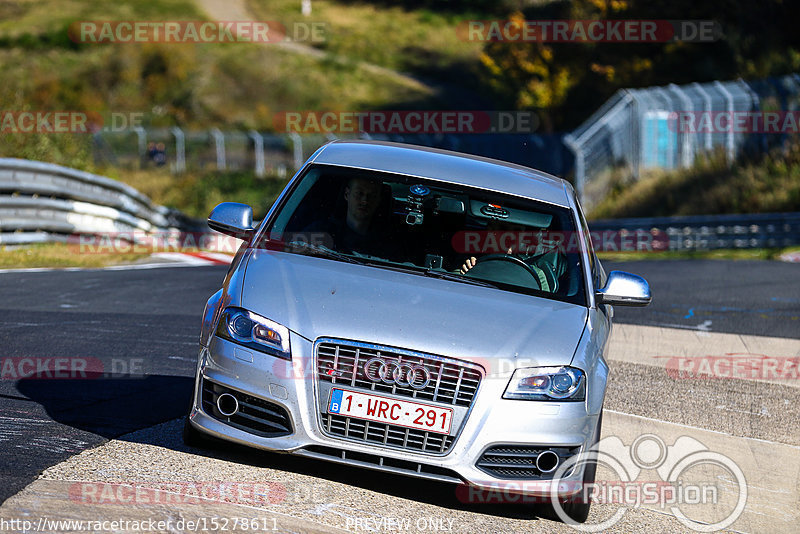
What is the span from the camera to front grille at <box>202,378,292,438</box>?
5.23 m

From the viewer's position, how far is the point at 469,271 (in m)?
6.21

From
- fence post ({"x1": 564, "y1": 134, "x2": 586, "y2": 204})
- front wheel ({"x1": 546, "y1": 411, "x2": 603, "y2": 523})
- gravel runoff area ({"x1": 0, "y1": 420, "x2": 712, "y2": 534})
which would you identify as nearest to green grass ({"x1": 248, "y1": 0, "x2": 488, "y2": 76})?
fence post ({"x1": 564, "y1": 134, "x2": 586, "y2": 204})

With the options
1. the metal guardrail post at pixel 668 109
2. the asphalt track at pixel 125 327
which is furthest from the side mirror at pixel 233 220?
the metal guardrail post at pixel 668 109

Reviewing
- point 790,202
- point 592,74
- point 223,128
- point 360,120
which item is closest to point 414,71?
point 360,120

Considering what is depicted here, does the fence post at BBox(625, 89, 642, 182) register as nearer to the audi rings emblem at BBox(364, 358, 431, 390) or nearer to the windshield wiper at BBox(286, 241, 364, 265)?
the windshield wiper at BBox(286, 241, 364, 265)

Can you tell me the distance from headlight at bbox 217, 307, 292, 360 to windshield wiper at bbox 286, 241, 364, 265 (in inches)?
29.5

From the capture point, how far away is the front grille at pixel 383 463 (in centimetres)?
520

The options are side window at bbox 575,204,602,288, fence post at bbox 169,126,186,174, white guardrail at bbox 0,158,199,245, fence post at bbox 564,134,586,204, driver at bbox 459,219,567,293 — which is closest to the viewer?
driver at bbox 459,219,567,293

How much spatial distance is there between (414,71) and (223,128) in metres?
18.9

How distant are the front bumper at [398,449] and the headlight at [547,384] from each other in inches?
1.5

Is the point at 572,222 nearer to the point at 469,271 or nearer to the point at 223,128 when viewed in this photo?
the point at 469,271

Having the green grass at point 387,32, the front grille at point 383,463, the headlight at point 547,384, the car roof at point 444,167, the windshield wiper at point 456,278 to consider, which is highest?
the green grass at point 387,32

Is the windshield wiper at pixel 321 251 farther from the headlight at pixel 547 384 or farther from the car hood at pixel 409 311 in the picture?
the headlight at pixel 547 384

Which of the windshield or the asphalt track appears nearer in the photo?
the asphalt track
